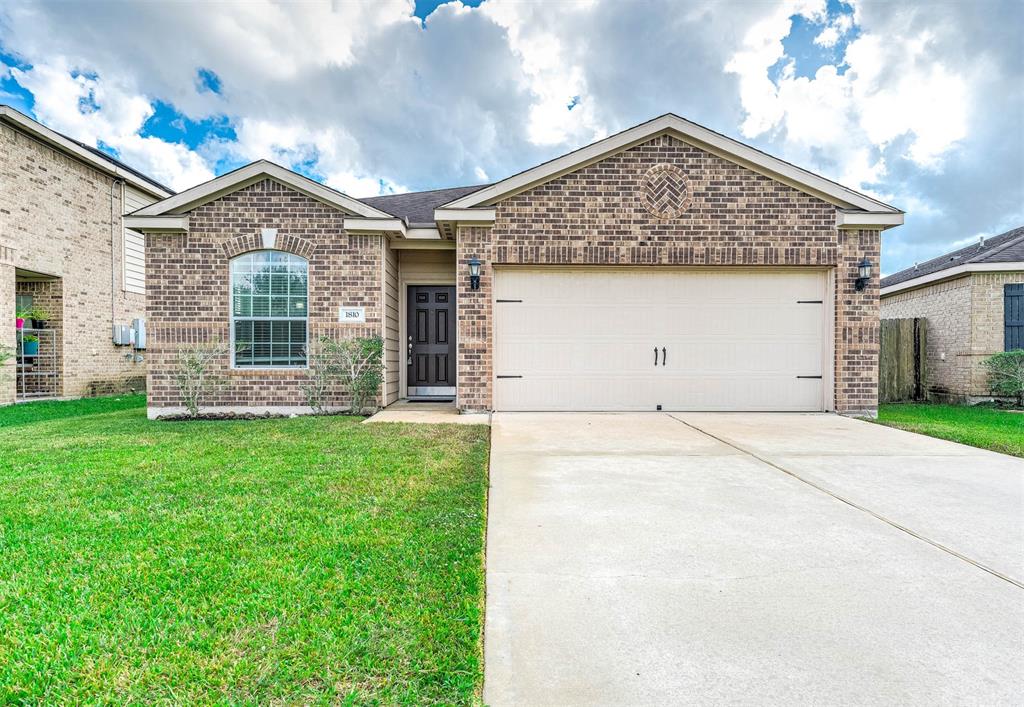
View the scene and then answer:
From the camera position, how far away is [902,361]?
11.3m

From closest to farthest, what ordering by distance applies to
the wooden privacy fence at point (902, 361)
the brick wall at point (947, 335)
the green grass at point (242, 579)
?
the green grass at point (242, 579) < the brick wall at point (947, 335) < the wooden privacy fence at point (902, 361)

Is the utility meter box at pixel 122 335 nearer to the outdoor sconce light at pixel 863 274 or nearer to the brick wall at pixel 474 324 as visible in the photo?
the brick wall at pixel 474 324

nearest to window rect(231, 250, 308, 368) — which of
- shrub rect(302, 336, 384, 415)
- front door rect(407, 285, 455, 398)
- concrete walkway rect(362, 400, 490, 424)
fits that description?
shrub rect(302, 336, 384, 415)

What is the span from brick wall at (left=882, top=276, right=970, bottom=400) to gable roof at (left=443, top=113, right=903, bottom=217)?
4.60 meters

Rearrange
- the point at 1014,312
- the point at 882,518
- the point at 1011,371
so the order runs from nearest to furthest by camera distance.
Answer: the point at 882,518
the point at 1011,371
the point at 1014,312

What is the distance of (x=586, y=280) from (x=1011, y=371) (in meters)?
8.64

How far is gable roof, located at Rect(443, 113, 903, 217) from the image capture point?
7.83m

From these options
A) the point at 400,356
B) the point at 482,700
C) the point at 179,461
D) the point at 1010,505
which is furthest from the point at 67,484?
the point at 1010,505

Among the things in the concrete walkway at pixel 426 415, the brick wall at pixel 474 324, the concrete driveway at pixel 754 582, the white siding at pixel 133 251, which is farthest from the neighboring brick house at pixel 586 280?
the white siding at pixel 133 251

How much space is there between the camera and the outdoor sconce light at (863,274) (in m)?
7.93

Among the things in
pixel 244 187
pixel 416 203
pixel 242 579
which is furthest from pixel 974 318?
pixel 244 187

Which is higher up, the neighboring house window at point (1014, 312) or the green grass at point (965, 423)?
the neighboring house window at point (1014, 312)

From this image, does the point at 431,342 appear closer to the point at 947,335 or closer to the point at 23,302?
the point at 23,302

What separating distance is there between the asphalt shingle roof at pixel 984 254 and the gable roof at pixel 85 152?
19.2 metres
